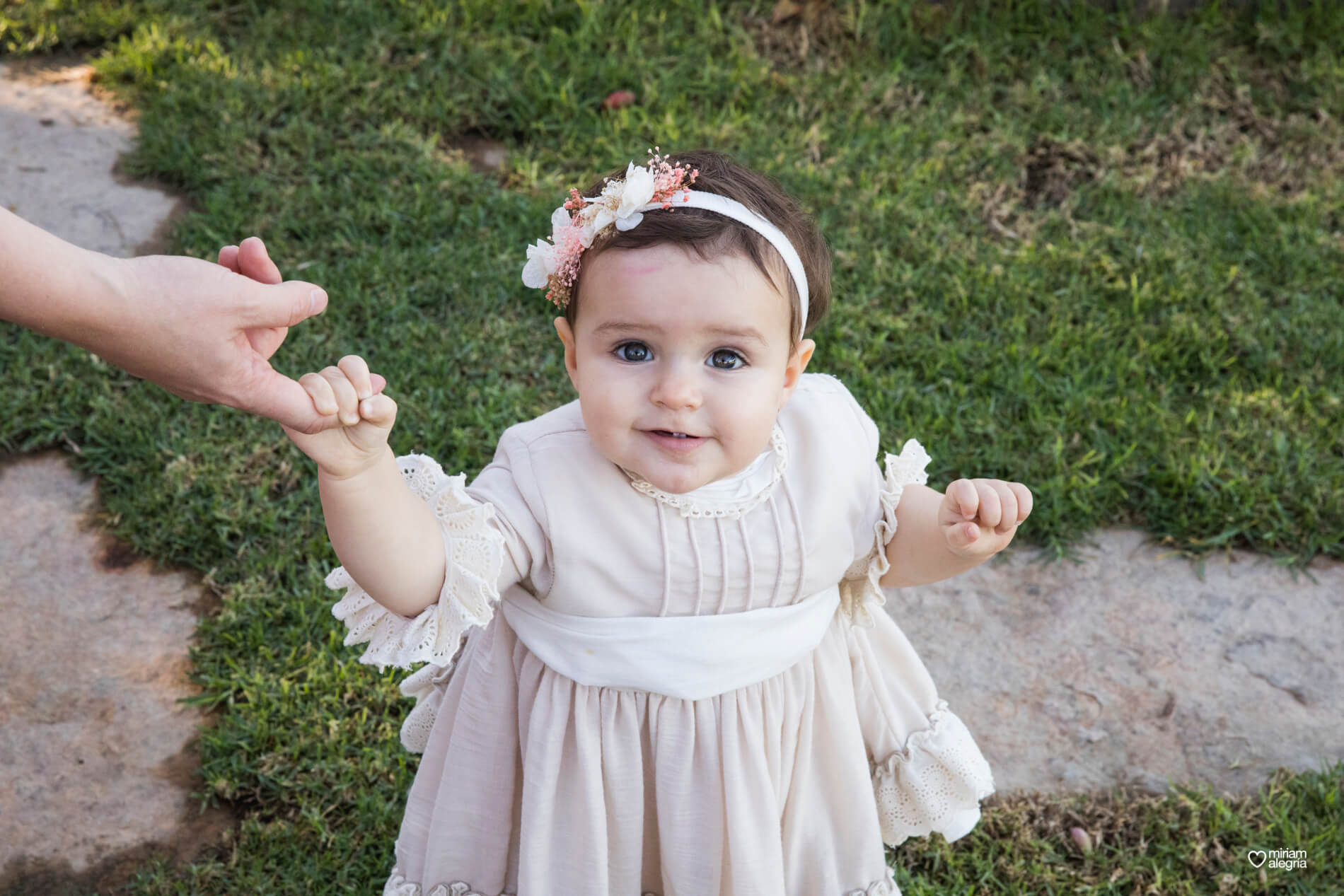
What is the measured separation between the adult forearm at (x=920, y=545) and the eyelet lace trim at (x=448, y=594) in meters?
0.59

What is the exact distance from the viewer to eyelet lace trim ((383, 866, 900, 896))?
6.18ft

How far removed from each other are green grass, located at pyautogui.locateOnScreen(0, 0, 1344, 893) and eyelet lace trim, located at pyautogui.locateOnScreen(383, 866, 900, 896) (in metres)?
0.27

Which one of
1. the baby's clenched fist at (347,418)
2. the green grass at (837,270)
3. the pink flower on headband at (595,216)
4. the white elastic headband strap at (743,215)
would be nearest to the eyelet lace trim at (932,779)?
the green grass at (837,270)

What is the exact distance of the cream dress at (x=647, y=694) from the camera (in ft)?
5.36

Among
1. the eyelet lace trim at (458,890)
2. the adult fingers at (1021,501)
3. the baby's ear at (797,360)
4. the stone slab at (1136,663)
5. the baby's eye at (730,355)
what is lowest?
the stone slab at (1136,663)

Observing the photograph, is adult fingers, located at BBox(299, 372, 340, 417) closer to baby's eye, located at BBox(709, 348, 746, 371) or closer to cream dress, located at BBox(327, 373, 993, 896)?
cream dress, located at BBox(327, 373, 993, 896)

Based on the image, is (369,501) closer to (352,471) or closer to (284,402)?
(352,471)

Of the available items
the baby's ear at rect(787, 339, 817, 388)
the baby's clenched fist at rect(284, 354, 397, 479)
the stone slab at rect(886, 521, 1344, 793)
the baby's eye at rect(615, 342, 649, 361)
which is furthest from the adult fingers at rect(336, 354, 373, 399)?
the stone slab at rect(886, 521, 1344, 793)

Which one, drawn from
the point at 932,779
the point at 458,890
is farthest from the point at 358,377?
the point at 932,779

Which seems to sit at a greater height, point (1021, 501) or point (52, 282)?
point (52, 282)

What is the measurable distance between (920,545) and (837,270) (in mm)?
1955

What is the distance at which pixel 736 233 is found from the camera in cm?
156

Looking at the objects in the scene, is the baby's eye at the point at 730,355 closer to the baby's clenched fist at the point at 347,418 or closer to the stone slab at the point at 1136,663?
the baby's clenched fist at the point at 347,418

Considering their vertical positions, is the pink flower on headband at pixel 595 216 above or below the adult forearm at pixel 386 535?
above
